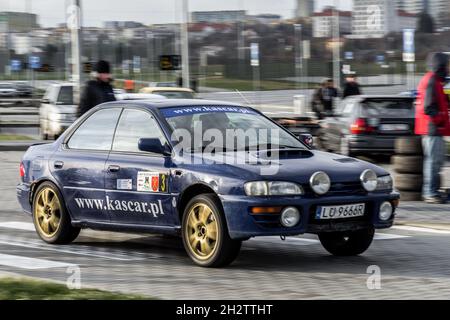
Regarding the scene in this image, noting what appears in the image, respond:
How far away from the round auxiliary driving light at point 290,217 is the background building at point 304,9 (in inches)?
1745

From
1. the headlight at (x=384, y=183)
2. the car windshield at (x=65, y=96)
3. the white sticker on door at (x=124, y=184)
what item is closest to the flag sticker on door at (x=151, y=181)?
the white sticker on door at (x=124, y=184)

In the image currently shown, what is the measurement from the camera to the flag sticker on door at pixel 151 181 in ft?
30.8

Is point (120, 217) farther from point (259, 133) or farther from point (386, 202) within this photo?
point (386, 202)

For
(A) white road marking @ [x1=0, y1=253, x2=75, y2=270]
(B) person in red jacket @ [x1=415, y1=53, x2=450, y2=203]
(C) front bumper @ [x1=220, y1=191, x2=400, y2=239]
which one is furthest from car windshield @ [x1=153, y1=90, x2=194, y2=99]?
(C) front bumper @ [x1=220, y1=191, x2=400, y2=239]

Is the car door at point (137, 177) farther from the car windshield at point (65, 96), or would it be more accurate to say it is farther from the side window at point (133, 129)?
the car windshield at point (65, 96)

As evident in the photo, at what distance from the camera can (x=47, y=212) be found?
10.8 metres

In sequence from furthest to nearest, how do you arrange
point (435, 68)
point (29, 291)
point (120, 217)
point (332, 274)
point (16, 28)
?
point (16, 28)
point (435, 68)
point (120, 217)
point (332, 274)
point (29, 291)

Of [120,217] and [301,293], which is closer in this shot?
[301,293]

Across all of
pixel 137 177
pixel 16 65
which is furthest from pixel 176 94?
pixel 16 65
